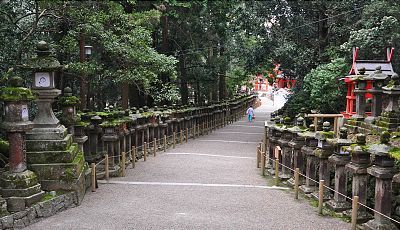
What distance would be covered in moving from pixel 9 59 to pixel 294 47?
571 inches

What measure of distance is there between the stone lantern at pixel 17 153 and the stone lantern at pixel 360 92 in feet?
40.3

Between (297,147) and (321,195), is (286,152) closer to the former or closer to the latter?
(297,147)

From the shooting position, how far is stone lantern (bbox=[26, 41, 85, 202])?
8.84 meters

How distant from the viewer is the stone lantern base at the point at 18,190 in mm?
7711

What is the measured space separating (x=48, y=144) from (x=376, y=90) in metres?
12.0

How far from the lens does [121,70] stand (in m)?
16.0

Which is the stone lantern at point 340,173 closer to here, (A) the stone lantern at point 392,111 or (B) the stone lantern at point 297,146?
(B) the stone lantern at point 297,146

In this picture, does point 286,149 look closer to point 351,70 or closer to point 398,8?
point 351,70

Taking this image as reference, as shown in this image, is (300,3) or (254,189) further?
(300,3)

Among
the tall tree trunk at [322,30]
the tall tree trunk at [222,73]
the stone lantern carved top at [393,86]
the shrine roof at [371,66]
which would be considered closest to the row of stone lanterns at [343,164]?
the stone lantern carved top at [393,86]

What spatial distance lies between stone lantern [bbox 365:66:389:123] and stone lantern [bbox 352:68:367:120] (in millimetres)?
313

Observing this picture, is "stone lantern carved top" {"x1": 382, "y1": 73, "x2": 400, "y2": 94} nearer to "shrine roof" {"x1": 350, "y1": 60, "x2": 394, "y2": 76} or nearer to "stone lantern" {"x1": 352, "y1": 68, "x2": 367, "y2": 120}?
"stone lantern" {"x1": 352, "y1": 68, "x2": 367, "y2": 120}

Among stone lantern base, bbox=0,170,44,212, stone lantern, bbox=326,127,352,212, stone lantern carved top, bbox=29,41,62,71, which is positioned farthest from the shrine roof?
stone lantern base, bbox=0,170,44,212

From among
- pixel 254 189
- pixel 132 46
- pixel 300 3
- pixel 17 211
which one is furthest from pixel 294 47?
pixel 17 211
